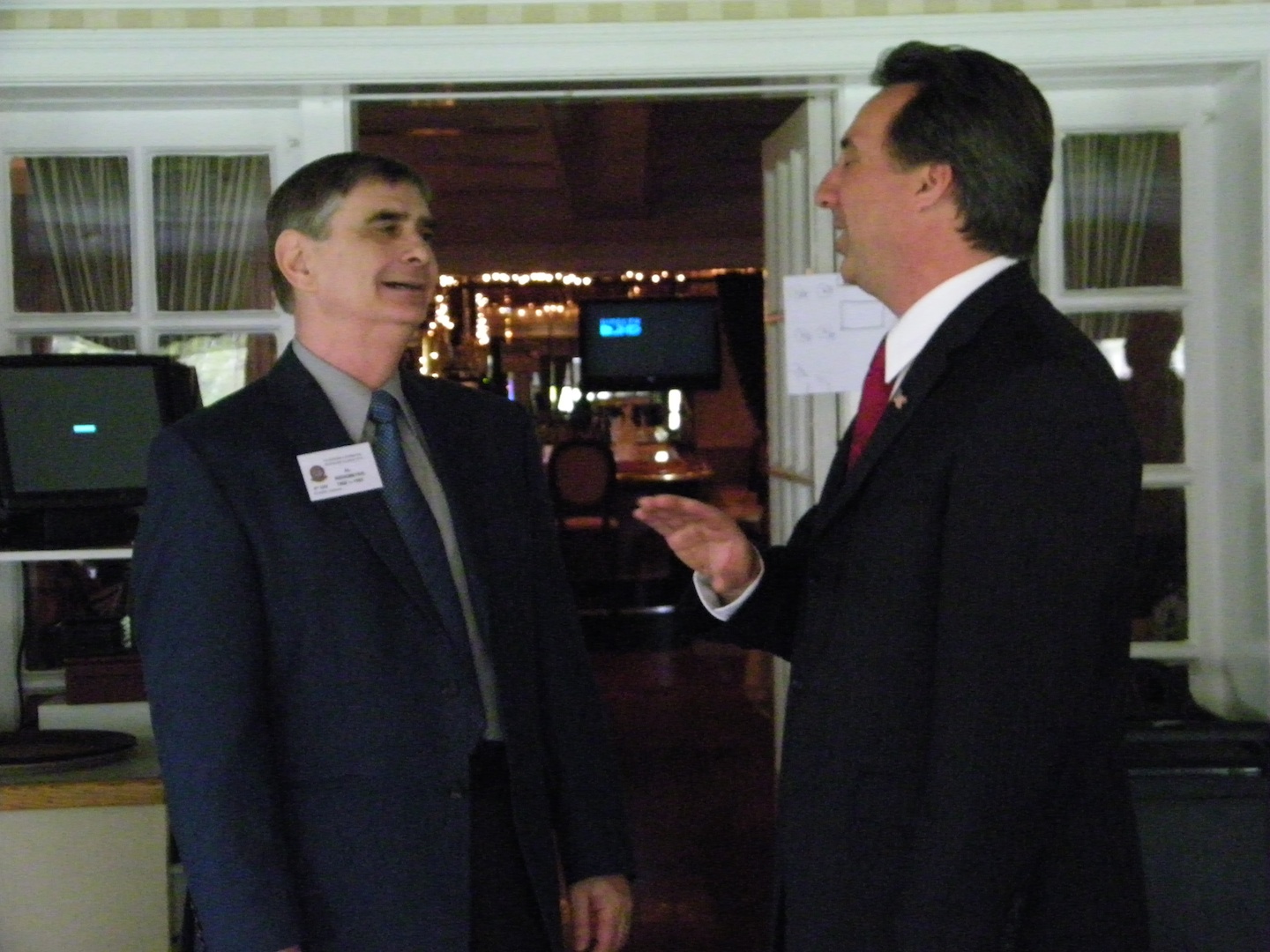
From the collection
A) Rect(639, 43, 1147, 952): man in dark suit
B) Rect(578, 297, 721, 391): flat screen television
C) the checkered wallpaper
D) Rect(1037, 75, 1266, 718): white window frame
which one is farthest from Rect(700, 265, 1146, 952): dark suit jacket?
Rect(578, 297, 721, 391): flat screen television

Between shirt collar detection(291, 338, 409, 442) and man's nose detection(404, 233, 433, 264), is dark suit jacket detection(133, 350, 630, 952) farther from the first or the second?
man's nose detection(404, 233, 433, 264)

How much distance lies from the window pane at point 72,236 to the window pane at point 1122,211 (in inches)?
80.5

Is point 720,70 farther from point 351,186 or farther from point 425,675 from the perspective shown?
point 425,675

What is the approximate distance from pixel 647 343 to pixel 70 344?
26.5 ft

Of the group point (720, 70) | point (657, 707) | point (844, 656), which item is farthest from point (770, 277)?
point (657, 707)

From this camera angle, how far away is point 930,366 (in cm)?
145

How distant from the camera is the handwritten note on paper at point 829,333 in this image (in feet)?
9.85

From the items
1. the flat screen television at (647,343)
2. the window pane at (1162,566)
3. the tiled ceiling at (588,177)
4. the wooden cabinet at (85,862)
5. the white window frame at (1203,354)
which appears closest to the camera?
the wooden cabinet at (85,862)

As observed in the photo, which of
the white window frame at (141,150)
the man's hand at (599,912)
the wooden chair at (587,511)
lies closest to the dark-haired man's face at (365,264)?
the man's hand at (599,912)

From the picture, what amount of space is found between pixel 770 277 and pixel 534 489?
1.88 metres

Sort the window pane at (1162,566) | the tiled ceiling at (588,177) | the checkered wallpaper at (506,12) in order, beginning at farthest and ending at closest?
1. the tiled ceiling at (588,177)
2. the window pane at (1162,566)
3. the checkered wallpaper at (506,12)

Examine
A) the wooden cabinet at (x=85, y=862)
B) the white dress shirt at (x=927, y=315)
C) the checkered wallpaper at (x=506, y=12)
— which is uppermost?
the checkered wallpaper at (x=506, y=12)

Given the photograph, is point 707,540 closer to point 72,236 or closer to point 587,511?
point 72,236

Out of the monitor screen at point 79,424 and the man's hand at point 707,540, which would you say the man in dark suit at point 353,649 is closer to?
the man's hand at point 707,540
